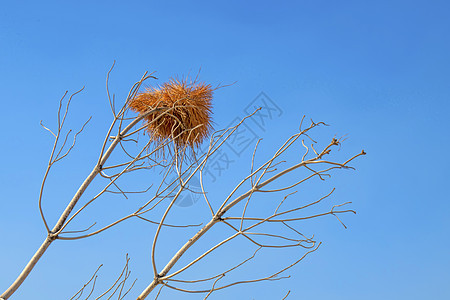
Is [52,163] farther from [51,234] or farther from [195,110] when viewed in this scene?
[195,110]

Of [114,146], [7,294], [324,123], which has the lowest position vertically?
[7,294]

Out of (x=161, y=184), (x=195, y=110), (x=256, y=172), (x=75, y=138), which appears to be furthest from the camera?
(x=195, y=110)

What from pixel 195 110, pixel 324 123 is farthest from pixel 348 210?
pixel 195 110

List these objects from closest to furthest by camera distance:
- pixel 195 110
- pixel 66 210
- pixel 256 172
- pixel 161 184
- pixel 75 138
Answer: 1. pixel 256 172
2. pixel 161 184
3. pixel 66 210
4. pixel 75 138
5. pixel 195 110

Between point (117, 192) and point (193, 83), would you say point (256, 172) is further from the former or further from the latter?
point (193, 83)

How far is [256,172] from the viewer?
1170mm

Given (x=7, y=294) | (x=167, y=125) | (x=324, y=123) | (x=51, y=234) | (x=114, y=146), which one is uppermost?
(x=167, y=125)

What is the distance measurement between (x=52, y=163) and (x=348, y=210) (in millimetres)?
885

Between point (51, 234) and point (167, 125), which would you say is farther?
point (167, 125)

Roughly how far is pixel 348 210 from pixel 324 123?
24cm

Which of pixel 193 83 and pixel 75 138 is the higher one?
pixel 193 83

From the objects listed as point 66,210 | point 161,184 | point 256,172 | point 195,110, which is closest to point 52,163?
point 66,210

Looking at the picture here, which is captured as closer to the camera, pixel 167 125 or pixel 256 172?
pixel 256 172

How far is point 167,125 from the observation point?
2.92 m
